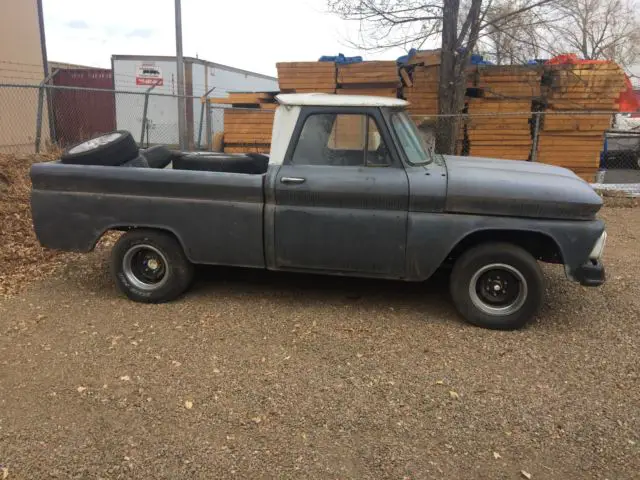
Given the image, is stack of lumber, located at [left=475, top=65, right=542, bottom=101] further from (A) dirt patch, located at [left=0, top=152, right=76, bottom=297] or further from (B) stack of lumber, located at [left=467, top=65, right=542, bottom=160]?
(A) dirt patch, located at [left=0, top=152, right=76, bottom=297]

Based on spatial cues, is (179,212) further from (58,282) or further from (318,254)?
(58,282)

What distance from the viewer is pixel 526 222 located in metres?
4.14

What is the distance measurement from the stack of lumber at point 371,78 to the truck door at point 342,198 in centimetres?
761

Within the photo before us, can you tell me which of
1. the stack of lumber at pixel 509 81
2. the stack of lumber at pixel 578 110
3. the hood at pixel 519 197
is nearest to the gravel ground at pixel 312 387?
the hood at pixel 519 197

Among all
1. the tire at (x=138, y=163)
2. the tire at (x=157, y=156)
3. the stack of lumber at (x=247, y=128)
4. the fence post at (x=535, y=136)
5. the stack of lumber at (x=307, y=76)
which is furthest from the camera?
the stack of lumber at (x=247, y=128)

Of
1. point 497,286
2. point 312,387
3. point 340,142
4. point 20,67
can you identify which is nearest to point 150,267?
point 340,142

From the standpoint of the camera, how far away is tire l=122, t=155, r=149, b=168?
16.2 feet

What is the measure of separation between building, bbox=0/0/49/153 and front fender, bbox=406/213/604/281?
11697mm

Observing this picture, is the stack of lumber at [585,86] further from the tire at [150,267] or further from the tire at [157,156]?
the tire at [150,267]

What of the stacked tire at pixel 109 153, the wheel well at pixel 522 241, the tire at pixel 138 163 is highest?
the stacked tire at pixel 109 153

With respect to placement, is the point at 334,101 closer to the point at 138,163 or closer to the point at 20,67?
the point at 138,163

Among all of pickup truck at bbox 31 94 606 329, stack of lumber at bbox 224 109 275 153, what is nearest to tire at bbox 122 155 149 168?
pickup truck at bbox 31 94 606 329

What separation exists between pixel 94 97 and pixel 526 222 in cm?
1902

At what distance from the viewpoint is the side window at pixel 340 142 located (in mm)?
4359
